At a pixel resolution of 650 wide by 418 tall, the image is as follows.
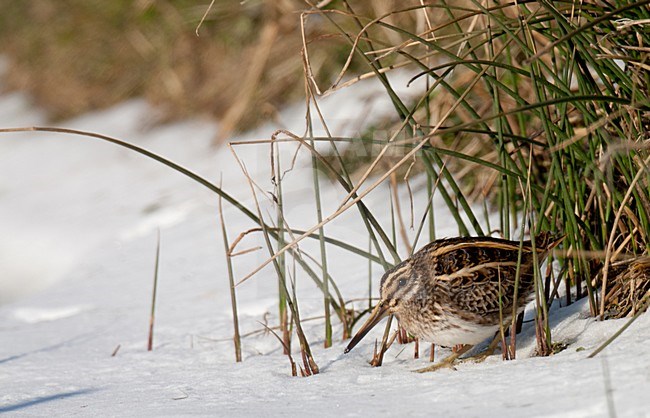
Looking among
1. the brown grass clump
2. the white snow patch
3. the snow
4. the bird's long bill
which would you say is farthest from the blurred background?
the brown grass clump

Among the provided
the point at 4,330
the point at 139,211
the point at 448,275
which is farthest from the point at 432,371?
the point at 139,211

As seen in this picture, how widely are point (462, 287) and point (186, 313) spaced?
1.38m

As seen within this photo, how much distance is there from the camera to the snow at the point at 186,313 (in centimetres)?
209

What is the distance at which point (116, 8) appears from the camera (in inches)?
298

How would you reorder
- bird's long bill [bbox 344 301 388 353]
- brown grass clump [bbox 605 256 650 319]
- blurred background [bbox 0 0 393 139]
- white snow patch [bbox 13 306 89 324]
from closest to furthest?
brown grass clump [bbox 605 256 650 319] → bird's long bill [bbox 344 301 388 353] → white snow patch [bbox 13 306 89 324] → blurred background [bbox 0 0 393 139]

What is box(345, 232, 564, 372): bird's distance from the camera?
2426mm

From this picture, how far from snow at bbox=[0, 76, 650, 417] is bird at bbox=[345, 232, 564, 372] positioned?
10 cm

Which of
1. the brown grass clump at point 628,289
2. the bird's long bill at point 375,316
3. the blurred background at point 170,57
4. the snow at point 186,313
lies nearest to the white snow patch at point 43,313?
the snow at point 186,313

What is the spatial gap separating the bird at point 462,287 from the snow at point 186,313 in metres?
0.10

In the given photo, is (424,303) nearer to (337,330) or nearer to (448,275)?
(448,275)

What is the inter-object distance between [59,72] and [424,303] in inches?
240

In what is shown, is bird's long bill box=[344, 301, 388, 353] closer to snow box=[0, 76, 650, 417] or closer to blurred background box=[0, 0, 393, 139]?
snow box=[0, 76, 650, 417]

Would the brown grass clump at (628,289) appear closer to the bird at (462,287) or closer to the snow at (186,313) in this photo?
the snow at (186,313)

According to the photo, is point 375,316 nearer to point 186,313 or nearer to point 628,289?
point 628,289
